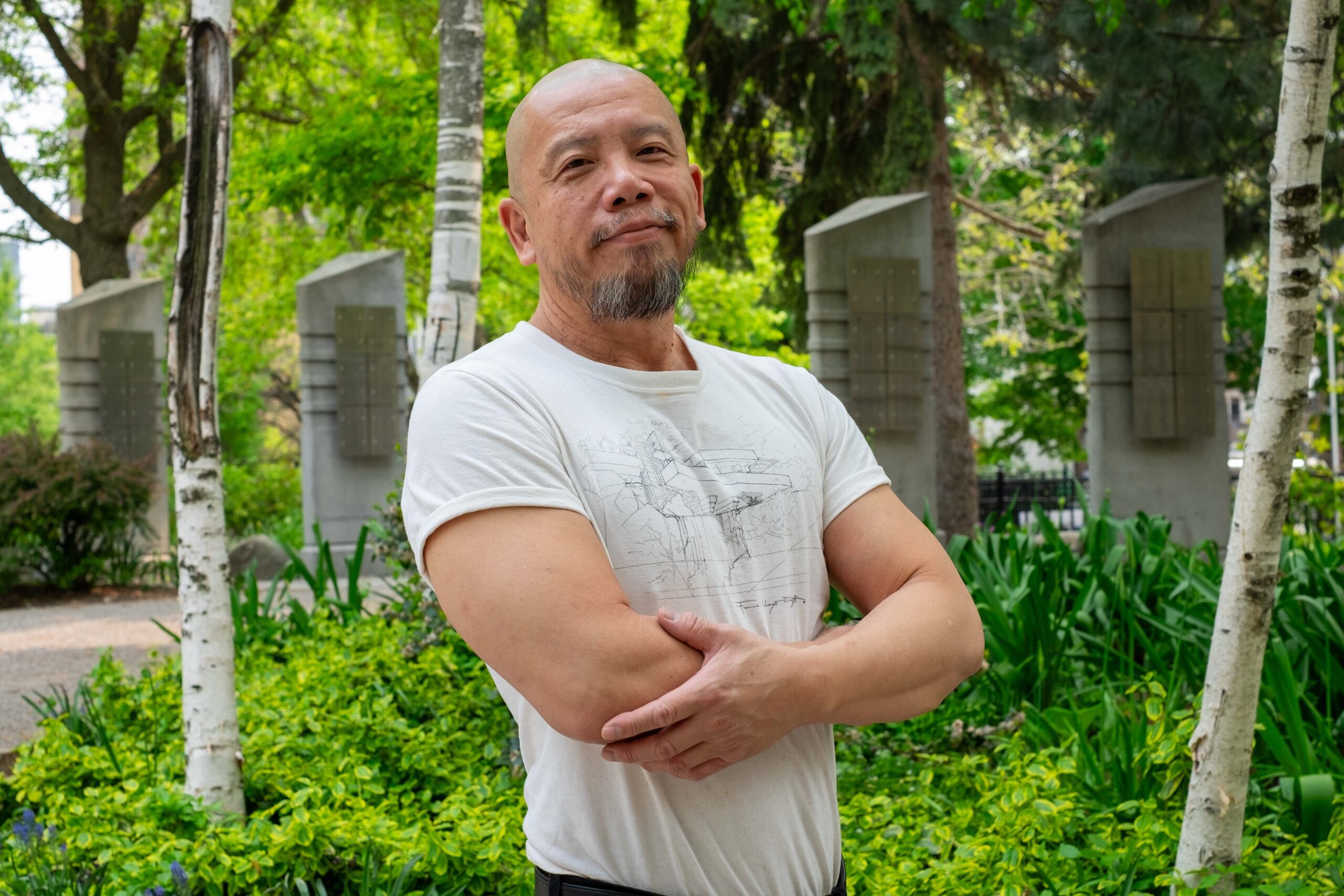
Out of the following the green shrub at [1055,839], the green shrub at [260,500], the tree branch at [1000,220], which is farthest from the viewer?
the green shrub at [260,500]

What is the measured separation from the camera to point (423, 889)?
3273 millimetres

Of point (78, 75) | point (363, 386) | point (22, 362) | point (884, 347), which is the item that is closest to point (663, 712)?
point (884, 347)

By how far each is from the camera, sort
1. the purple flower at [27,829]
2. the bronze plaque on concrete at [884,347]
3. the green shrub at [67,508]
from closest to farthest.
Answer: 1. the purple flower at [27,829]
2. the bronze plaque on concrete at [884,347]
3. the green shrub at [67,508]

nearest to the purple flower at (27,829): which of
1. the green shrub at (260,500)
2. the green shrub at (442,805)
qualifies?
the green shrub at (442,805)

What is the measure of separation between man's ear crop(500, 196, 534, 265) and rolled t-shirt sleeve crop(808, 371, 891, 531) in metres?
0.36

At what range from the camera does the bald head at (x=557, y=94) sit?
5.85 feet

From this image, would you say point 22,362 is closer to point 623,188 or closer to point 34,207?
point 34,207

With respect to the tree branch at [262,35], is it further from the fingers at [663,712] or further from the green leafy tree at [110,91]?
the fingers at [663,712]

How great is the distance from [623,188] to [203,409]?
2472 mm

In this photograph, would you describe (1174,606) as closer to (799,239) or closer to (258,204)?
(799,239)

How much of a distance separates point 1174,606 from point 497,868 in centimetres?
289

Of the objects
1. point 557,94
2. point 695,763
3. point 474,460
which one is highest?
point 557,94

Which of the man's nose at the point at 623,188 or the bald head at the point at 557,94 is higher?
the bald head at the point at 557,94

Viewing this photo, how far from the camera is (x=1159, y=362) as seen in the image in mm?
10711
